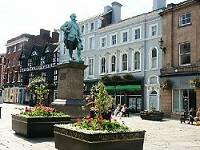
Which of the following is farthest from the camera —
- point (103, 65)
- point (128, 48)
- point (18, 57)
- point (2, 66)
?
point (2, 66)

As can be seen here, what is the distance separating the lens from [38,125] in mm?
12266

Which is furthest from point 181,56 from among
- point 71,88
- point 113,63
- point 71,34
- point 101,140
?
point 101,140

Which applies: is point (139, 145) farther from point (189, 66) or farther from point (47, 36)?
point (47, 36)

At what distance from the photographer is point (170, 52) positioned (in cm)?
3341

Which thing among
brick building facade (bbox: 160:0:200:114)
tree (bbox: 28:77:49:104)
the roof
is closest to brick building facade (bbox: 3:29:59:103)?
tree (bbox: 28:77:49:104)

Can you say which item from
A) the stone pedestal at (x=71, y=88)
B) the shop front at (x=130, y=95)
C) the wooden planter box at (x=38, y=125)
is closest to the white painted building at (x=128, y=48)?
the shop front at (x=130, y=95)

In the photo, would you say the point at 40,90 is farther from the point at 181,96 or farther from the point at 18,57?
the point at 18,57

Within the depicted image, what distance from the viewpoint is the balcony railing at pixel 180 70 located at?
3026 centimetres

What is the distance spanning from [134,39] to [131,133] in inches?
1261

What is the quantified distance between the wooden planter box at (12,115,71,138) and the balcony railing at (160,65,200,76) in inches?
799

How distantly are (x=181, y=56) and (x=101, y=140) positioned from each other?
26.3 m

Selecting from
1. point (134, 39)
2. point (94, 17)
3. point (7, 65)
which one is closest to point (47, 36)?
point (7, 65)

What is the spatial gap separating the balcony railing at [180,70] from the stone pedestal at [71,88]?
636 inches

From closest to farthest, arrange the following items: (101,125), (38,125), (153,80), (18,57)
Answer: (101,125), (38,125), (153,80), (18,57)
